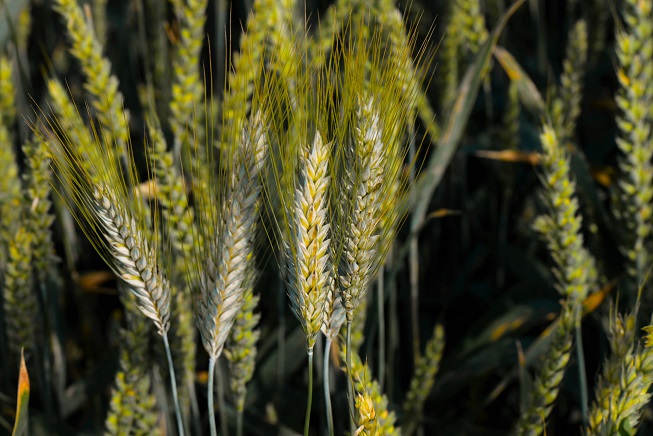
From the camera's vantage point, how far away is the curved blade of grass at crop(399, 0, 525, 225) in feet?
3.88

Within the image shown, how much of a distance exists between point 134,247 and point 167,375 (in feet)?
1.40

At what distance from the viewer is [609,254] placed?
1.32 meters

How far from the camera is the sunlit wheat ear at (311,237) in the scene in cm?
65

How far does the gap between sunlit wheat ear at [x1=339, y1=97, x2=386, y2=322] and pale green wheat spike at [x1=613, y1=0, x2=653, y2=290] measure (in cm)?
52

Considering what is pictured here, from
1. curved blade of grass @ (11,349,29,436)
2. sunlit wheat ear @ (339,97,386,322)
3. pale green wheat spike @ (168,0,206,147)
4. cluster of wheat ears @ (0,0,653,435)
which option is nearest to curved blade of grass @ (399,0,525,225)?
cluster of wheat ears @ (0,0,653,435)

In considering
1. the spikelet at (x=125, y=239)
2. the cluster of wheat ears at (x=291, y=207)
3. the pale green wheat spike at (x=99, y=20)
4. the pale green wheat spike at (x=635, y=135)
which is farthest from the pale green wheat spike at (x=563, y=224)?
the pale green wheat spike at (x=99, y=20)

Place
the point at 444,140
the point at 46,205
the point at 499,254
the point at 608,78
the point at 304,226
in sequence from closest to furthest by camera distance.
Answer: the point at 304,226, the point at 46,205, the point at 444,140, the point at 499,254, the point at 608,78

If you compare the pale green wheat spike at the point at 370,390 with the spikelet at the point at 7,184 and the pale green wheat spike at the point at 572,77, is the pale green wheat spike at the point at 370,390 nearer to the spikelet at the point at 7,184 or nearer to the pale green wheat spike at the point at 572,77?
the spikelet at the point at 7,184

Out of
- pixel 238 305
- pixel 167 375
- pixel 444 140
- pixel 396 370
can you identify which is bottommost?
pixel 396 370

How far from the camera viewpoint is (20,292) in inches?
40.2

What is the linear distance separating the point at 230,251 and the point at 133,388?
0.30 m

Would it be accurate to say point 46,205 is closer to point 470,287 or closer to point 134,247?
point 134,247

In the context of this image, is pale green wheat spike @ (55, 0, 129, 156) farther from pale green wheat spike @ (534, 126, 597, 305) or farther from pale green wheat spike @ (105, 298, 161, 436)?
pale green wheat spike @ (534, 126, 597, 305)

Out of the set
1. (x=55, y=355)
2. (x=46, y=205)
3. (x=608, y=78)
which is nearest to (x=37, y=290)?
(x=55, y=355)
